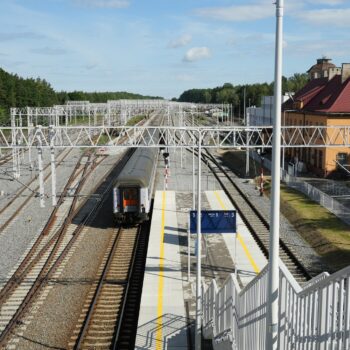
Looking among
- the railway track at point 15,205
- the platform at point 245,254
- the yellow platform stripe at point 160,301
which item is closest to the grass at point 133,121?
the railway track at point 15,205

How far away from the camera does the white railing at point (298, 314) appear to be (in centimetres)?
504

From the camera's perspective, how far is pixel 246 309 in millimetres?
8023

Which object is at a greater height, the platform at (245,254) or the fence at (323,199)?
the fence at (323,199)

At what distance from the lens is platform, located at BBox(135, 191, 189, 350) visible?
1238 centimetres

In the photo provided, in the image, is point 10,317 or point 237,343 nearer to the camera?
point 237,343

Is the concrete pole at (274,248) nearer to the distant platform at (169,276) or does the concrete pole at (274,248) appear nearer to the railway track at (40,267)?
the distant platform at (169,276)

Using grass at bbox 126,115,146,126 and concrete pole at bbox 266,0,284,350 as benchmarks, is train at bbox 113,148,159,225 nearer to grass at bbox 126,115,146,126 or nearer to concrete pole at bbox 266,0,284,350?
concrete pole at bbox 266,0,284,350

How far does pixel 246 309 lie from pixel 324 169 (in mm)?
31233


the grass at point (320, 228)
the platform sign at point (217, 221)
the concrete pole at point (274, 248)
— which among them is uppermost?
the concrete pole at point (274, 248)

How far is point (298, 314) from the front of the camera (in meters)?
5.82

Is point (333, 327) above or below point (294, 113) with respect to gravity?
below

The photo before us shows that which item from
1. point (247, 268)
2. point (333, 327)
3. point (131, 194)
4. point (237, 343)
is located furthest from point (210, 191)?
point (333, 327)

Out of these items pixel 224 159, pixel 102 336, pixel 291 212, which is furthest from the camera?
pixel 224 159

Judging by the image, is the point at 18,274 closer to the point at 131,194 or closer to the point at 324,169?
the point at 131,194
